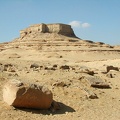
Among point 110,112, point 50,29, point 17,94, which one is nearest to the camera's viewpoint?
point 17,94

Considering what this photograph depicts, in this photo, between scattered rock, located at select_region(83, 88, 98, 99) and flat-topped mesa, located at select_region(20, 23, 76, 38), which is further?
flat-topped mesa, located at select_region(20, 23, 76, 38)

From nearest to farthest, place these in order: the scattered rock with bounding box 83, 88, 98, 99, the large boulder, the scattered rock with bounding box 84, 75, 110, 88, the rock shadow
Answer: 1. the large boulder
2. the rock shadow
3. the scattered rock with bounding box 83, 88, 98, 99
4. the scattered rock with bounding box 84, 75, 110, 88

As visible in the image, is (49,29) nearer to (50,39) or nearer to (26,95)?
(50,39)

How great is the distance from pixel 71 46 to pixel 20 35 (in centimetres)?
1939

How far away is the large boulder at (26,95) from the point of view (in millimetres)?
6668

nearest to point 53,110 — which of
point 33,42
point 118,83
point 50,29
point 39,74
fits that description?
point 39,74

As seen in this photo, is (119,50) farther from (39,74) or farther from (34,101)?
(34,101)

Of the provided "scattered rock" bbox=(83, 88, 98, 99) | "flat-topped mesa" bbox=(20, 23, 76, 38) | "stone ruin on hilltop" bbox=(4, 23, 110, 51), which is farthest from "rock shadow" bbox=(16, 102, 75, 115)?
"flat-topped mesa" bbox=(20, 23, 76, 38)

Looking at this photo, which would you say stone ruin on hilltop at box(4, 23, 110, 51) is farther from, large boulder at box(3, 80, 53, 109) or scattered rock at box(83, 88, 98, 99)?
large boulder at box(3, 80, 53, 109)

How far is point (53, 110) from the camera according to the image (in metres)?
7.23

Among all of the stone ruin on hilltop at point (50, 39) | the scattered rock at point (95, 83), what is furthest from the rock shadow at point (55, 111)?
the stone ruin on hilltop at point (50, 39)

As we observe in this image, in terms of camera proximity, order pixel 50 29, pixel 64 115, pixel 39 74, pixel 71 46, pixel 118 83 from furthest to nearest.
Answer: pixel 50 29, pixel 71 46, pixel 118 83, pixel 39 74, pixel 64 115

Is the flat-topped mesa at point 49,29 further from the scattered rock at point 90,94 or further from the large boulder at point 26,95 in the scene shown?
the large boulder at point 26,95

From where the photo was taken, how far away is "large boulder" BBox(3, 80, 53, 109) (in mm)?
6668
